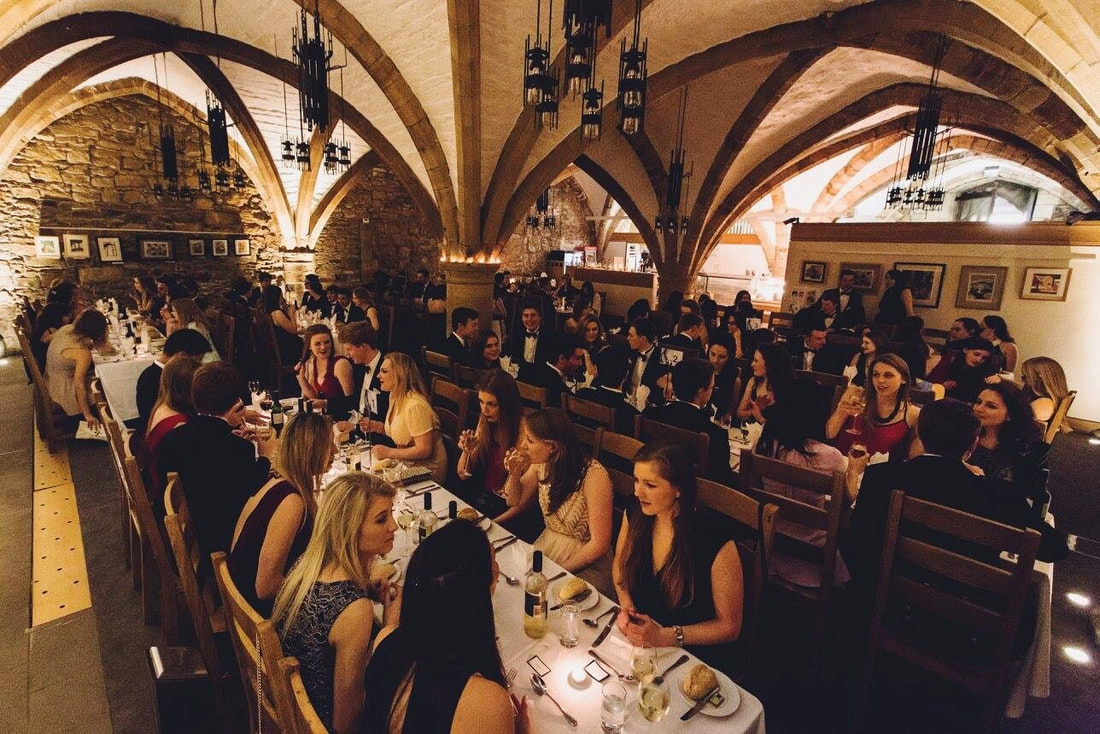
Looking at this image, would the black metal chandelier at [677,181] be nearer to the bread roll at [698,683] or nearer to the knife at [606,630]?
the knife at [606,630]

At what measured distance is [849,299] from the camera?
29.5 ft

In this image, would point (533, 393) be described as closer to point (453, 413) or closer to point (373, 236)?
point (453, 413)

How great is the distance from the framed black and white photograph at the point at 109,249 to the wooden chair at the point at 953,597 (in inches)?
572

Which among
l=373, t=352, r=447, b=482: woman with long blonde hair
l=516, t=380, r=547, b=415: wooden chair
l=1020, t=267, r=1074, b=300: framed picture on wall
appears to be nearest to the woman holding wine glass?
l=516, t=380, r=547, b=415: wooden chair

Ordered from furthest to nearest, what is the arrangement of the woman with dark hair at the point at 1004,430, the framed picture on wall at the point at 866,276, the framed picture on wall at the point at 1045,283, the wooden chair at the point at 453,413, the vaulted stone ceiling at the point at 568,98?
the framed picture on wall at the point at 866,276 < the framed picture on wall at the point at 1045,283 < the vaulted stone ceiling at the point at 568,98 < the wooden chair at the point at 453,413 < the woman with dark hair at the point at 1004,430

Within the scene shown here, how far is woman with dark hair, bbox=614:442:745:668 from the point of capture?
2100 millimetres

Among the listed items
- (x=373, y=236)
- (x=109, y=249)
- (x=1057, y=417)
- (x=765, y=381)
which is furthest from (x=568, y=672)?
(x=373, y=236)

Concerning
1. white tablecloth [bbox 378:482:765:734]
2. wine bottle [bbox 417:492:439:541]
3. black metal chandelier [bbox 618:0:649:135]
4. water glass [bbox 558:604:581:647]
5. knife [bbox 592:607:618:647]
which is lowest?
white tablecloth [bbox 378:482:765:734]

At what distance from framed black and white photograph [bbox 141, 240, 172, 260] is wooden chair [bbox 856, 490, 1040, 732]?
14681 millimetres

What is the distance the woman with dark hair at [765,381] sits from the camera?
13.3ft

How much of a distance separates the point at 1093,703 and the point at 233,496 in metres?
4.68

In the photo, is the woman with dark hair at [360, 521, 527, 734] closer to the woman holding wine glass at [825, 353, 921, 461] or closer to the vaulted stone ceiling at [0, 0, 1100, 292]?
the woman holding wine glass at [825, 353, 921, 461]

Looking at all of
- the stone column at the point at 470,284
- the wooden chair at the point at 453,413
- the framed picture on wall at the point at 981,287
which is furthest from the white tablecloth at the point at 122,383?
the framed picture on wall at the point at 981,287

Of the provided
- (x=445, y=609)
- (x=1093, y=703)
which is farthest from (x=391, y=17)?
(x=1093, y=703)
